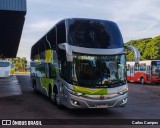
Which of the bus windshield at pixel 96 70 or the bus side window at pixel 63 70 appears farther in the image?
the bus side window at pixel 63 70

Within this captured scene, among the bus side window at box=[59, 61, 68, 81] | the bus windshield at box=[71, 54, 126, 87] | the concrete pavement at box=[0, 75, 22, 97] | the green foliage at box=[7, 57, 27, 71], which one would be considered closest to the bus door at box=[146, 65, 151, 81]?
the concrete pavement at box=[0, 75, 22, 97]

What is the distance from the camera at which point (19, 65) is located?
121250 mm

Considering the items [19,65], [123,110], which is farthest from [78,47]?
[19,65]

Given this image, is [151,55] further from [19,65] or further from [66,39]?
[66,39]

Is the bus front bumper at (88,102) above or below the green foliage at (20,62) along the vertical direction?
above

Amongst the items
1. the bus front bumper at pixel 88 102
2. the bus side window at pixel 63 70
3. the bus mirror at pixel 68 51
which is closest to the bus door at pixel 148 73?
the bus side window at pixel 63 70

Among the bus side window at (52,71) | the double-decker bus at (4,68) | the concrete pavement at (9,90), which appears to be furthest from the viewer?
the double-decker bus at (4,68)

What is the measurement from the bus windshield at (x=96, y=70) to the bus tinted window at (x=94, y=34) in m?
0.45

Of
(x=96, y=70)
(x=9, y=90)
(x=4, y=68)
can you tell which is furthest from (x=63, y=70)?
(x=4, y=68)

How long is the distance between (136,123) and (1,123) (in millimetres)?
3987

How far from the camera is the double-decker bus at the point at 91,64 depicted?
13.0 meters

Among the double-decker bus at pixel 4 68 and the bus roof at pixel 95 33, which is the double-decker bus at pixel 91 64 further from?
the double-decker bus at pixel 4 68

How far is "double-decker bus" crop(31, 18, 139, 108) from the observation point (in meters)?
13.0

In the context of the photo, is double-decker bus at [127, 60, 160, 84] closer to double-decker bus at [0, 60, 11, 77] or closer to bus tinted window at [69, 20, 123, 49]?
double-decker bus at [0, 60, 11, 77]
